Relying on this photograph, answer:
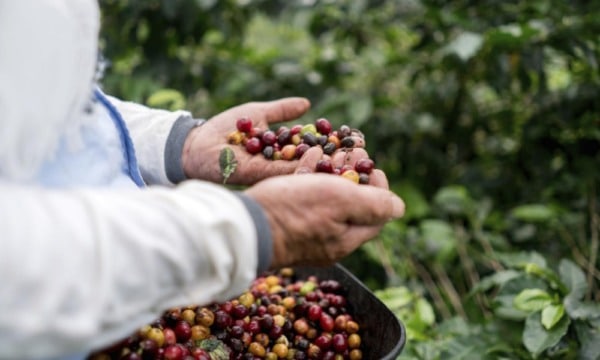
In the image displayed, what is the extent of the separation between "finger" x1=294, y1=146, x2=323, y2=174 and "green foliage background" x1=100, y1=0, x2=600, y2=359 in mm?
813

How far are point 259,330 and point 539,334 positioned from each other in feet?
2.25

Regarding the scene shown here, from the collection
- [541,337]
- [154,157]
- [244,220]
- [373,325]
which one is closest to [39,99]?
[244,220]

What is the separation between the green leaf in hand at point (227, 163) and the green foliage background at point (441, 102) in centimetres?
77

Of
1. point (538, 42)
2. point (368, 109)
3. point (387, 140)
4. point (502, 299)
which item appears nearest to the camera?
point (502, 299)

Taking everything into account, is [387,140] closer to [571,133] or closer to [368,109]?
[368,109]

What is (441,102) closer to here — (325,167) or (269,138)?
(269,138)

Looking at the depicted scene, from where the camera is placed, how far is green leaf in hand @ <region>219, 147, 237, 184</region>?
1303 mm

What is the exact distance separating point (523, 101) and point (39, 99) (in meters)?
2.46

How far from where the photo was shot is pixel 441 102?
9.40 feet

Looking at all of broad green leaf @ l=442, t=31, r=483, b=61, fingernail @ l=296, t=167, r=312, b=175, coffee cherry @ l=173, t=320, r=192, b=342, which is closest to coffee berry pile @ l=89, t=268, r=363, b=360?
coffee cherry @ l=173, t=320, r=192, b=342

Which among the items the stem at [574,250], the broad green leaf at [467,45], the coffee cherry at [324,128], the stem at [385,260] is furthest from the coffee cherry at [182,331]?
the stem at [574,250]

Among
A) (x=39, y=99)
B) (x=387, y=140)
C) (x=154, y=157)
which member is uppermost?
(x=39, y=99)

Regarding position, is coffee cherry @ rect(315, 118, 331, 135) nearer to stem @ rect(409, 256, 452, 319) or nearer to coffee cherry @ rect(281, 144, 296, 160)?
coffee cherry @ rect(281, 144, 296, 160)

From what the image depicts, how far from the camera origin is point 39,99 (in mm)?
812
